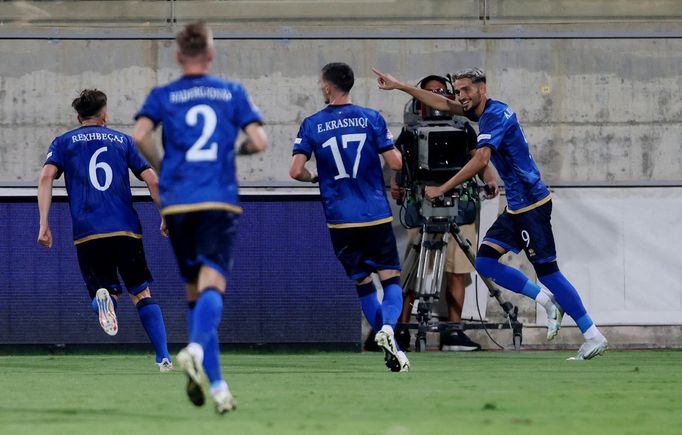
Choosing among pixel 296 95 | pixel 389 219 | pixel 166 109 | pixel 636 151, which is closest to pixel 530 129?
pixel 636 151

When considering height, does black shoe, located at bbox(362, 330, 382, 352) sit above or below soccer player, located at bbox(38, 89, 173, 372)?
below

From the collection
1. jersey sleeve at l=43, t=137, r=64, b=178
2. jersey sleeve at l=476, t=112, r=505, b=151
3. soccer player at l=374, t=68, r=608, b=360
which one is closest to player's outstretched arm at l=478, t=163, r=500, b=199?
soccer player at l=374, t=68, r=608, b=360

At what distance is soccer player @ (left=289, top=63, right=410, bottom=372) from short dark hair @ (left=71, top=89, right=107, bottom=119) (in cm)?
153

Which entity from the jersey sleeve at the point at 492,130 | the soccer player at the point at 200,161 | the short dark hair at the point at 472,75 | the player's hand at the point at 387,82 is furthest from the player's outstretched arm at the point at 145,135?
the short dark hair at the point at 472,75

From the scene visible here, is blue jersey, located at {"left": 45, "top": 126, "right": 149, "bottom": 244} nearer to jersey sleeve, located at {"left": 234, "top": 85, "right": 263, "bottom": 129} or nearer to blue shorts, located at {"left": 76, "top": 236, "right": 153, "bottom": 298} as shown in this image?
blue shorts, located at {"left": 76, "top": 236, "right": 153, "bottom": 298}

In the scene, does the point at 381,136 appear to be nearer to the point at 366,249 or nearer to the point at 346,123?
the point at 346,123

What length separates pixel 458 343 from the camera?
14781 mm

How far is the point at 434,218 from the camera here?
1425 centimetres

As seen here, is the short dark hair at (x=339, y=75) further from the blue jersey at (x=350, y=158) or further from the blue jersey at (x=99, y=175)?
the blue jersey at (x=99, y=175)

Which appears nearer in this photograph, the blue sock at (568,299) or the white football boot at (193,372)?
the white football boot at (193,372)

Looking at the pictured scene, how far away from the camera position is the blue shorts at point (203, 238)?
641cm

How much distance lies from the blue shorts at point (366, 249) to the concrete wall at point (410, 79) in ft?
18.4

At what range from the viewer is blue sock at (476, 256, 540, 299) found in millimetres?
11367

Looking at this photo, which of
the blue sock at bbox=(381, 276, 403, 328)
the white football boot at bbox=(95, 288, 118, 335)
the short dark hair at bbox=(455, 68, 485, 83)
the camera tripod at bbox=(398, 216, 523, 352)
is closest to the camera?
the blue sock at bbox=(381, 276, 403, 328)
